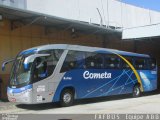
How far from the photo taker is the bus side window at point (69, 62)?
17141 millimetres

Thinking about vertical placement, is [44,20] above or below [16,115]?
above

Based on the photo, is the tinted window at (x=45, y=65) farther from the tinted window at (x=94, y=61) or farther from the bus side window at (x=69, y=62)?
the tinted window at (x=94, y=61)

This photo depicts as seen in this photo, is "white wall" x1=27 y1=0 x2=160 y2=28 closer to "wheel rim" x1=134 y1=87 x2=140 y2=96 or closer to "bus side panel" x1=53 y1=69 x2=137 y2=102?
"bus side panel" x1=53 y1=69 x2=137 y2=102

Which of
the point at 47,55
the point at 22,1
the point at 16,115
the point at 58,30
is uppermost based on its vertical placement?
the point at 22,1

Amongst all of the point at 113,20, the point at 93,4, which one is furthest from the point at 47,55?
the point at 113,20

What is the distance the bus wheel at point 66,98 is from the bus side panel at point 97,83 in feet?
0.99

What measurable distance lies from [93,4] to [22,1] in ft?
26.2

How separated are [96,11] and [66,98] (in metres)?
13.8

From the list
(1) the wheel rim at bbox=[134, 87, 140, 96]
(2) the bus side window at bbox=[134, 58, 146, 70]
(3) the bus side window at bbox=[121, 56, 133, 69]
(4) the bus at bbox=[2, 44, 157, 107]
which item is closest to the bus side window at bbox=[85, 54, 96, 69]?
(4) the bus at bbox=[2, 44, 157, 107]

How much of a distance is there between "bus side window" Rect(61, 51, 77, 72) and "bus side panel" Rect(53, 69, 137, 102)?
0.23 m

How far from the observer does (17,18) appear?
2114 cm

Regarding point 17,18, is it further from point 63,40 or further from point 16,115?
point 16,115

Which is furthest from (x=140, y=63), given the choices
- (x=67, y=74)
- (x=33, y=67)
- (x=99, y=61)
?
(x=33, y=67)

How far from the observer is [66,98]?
17234 mm
